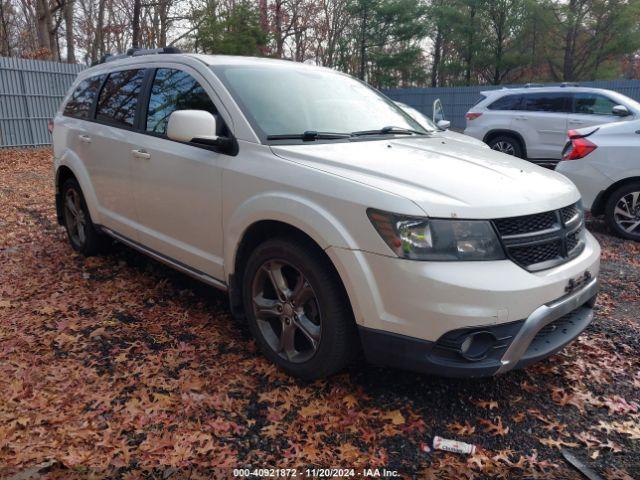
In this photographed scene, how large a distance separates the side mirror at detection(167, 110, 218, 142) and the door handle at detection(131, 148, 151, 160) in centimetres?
81

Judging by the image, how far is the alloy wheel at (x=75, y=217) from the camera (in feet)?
16.6

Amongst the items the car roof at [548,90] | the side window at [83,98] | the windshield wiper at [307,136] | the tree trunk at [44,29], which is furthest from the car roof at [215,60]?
the tree trunk at [44,29]

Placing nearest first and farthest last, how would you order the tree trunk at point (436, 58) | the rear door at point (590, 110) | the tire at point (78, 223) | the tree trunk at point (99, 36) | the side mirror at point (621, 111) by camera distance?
the tire at point (78, 223) → the side mirror at point (621, 111) → the rear door at point (590, 110) → the tree trunk at point (99, 36) → the tree trunk at point (436, 58)

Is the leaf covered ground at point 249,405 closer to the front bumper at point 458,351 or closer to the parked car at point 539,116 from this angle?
the front bumper at point 458,351

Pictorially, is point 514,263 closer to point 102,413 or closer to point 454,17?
point 102,413

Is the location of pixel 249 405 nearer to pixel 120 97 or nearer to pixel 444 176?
pixel 444 176

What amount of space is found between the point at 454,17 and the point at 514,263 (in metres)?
26.8

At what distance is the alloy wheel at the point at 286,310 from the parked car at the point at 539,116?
858cm

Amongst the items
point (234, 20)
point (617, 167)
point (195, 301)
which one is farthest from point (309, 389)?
point (234, 20)

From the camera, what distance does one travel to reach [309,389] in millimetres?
2918

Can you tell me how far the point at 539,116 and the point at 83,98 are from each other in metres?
8.54

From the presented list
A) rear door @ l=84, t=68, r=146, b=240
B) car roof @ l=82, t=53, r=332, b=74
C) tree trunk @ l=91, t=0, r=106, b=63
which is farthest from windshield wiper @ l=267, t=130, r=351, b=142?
tree trunk @ l=91, t=0, r=106, b=63

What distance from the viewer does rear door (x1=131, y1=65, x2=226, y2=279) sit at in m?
3.28

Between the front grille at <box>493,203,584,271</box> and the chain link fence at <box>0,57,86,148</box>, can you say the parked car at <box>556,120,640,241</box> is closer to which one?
the front grille at <box>493,203,584,271</box>
